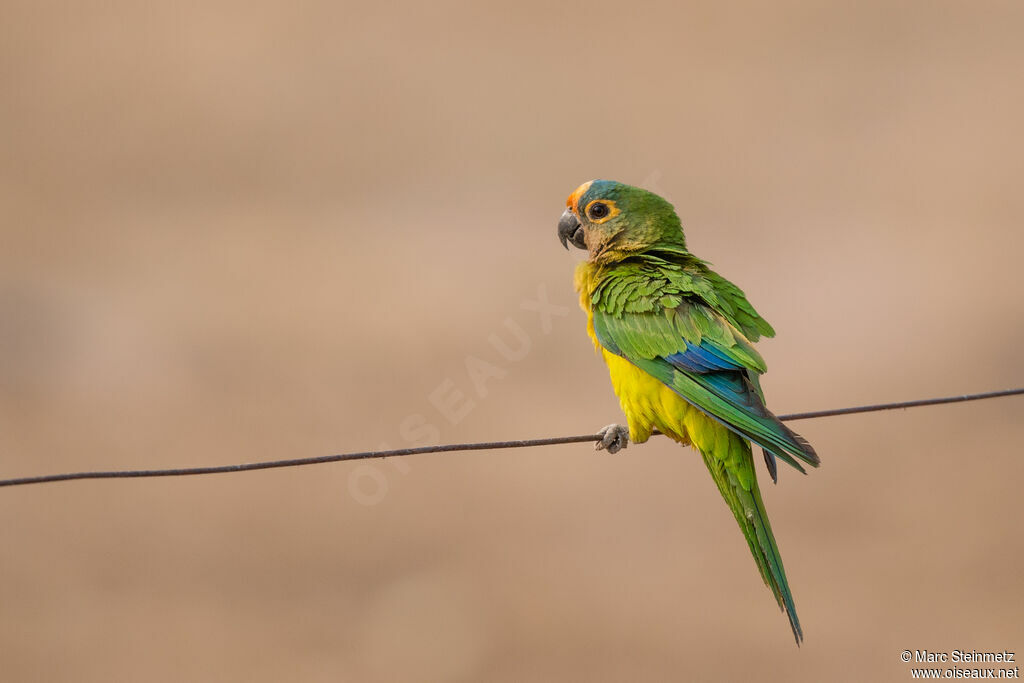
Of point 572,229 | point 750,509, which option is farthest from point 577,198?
point 750,509

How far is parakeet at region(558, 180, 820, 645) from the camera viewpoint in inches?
201

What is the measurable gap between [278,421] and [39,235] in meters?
8.73

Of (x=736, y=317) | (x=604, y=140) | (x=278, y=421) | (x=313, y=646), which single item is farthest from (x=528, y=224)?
(x=736, y=317)

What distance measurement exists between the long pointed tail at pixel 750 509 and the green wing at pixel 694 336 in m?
0.28

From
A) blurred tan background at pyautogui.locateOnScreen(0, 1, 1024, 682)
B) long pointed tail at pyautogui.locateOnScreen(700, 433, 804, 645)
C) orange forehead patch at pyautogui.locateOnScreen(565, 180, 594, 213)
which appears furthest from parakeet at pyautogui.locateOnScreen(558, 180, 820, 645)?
blurred tan background at pyautogui.locateOnScreen(0, 1, 1024, 682)

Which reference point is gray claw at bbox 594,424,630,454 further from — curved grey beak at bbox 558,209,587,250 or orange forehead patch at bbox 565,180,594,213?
orange forehead patch at bbox 565,180,594,213

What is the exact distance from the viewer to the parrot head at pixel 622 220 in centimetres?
641

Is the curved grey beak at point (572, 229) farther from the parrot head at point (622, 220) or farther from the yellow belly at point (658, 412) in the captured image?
the yellow belly at point (658, 412)

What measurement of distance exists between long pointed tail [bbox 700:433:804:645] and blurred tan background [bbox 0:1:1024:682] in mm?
4982

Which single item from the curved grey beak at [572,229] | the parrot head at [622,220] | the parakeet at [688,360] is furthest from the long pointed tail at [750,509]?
the curved grey beak at [572,229]

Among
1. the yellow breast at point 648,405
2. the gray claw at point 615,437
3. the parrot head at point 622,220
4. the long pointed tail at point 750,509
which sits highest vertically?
the parrot head at point 622,220

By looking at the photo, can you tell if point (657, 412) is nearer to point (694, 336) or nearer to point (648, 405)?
point (648, 405)

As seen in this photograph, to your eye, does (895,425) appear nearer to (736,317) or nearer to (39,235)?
(736,317)

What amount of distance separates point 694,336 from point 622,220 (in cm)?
130
